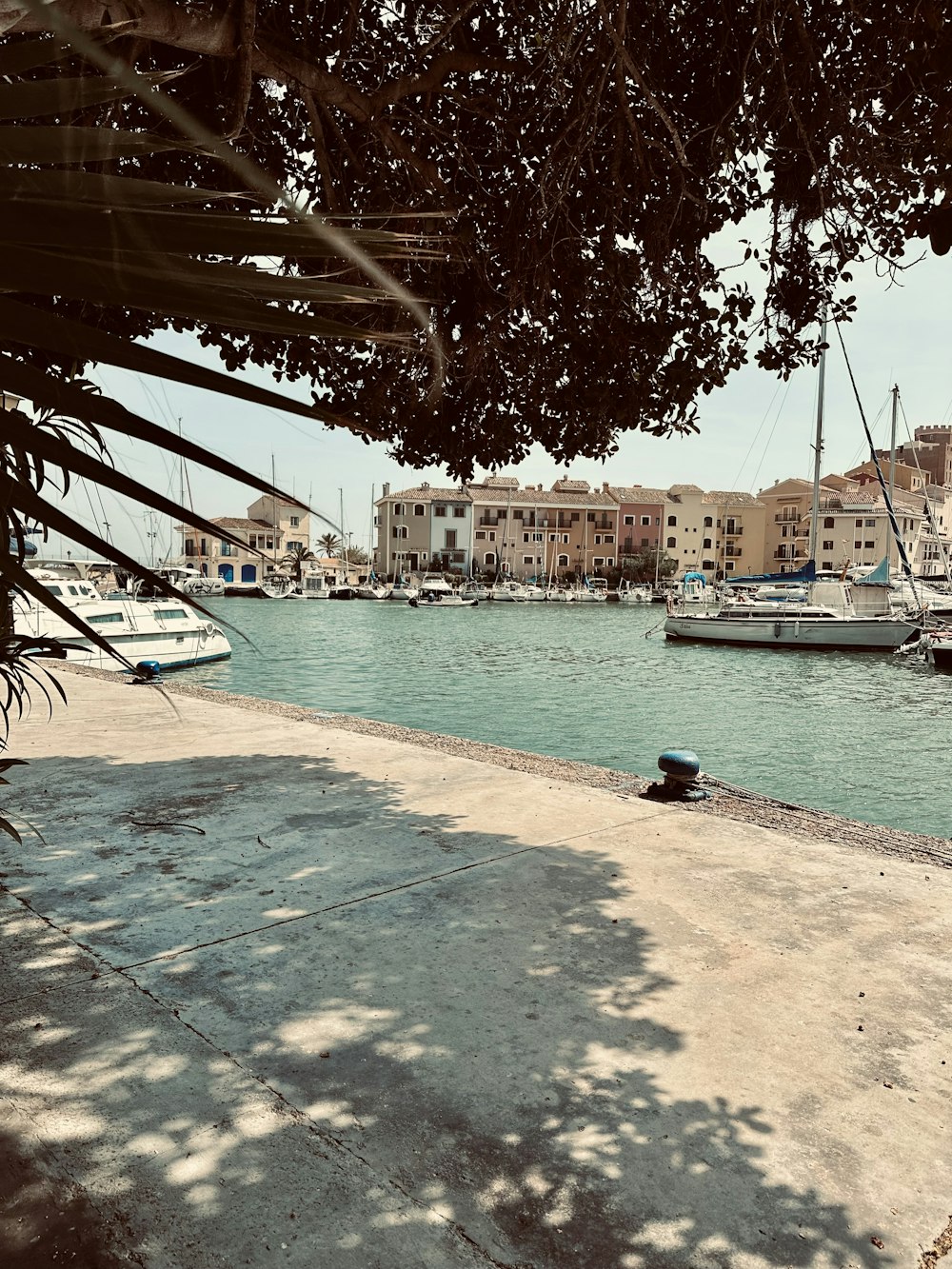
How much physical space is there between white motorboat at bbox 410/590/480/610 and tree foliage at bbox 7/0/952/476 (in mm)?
71297

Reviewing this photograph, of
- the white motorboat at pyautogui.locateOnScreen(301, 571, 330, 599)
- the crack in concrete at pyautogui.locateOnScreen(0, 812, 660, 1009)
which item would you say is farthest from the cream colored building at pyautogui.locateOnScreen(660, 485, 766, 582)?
the crack in concrete at pyautogui.locateOnScreen(0, 812, 660, 1009)

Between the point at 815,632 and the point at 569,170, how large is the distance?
121 ft

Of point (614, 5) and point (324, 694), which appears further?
point (324, 694)

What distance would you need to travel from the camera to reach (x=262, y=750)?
7875mm

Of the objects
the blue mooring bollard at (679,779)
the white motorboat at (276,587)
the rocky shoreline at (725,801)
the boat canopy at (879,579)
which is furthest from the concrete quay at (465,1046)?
the white motorboat at (276,587)

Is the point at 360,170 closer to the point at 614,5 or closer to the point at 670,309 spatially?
the point at 614,5

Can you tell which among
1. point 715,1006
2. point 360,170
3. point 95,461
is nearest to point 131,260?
point 95,461

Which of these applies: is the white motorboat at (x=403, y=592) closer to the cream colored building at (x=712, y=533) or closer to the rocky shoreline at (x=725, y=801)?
the cream colored building at (x=712, y=533)

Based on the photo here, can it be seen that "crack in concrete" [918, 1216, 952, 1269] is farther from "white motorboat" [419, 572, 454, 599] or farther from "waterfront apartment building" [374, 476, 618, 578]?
"waterfront apartment building" [374, 476, 618, 578]

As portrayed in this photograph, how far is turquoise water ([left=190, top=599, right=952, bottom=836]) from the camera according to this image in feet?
50.1

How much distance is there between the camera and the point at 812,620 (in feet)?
132

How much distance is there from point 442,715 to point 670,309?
15.1 m

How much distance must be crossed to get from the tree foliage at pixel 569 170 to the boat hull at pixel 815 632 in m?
35.1

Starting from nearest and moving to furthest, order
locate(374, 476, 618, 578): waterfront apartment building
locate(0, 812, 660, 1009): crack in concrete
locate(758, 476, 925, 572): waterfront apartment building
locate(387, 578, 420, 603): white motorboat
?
locate(0, 812, 660, 1009): crack in concrete
locate(387, 578, 420, 603): white motorboat
locate(758, 476, 925, 572): waterfront apartment building
locate(374, 476, 618, 578): waterfront apartment building
